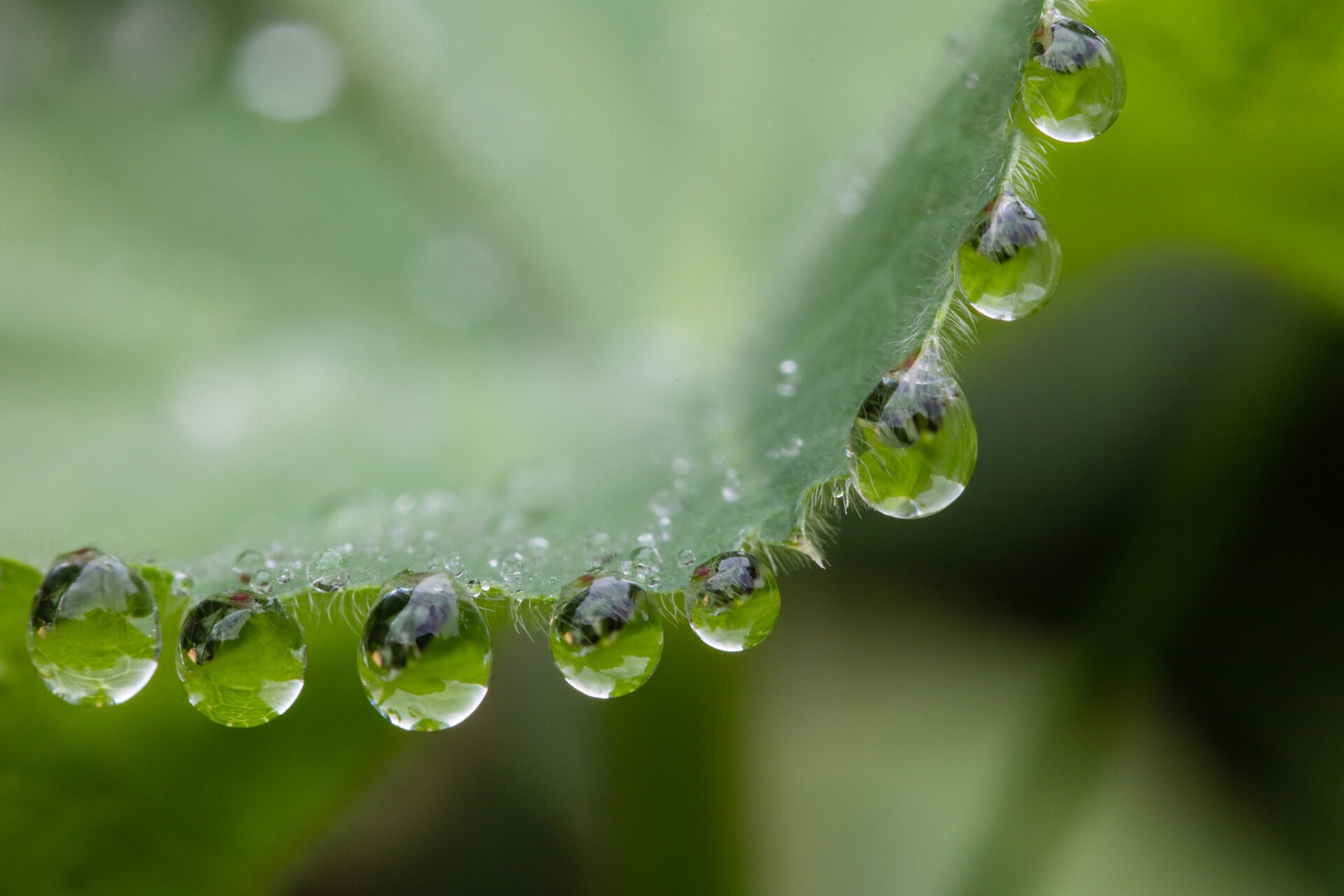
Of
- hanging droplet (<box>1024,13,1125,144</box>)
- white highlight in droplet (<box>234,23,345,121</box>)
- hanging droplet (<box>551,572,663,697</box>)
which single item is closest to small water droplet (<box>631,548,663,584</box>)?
hanging droplet (<box>551,572,663,697</box>)

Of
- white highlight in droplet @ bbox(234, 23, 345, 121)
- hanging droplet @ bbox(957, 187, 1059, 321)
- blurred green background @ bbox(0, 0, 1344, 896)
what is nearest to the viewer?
hanging droplet @ bbox(957, 187, 1059, 321)

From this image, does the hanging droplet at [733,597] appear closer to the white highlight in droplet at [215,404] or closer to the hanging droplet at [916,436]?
the hanging droplet at [916,436]

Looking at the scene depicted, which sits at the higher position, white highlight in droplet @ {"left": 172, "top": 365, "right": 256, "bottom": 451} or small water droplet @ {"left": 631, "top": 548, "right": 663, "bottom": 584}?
small water droplet @ {"left": 631, "top": 548, "right": 663, "bottom": 584}

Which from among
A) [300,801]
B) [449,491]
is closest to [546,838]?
[300,801]

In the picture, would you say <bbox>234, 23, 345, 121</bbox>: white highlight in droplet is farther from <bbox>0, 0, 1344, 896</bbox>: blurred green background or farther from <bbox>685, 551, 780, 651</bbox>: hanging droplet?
<bbox>685, 551, 780, 651</bbox>: hanging droplet

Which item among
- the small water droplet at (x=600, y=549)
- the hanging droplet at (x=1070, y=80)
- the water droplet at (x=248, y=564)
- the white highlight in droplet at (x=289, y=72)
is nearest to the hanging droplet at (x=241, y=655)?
the water droplet at (x=248, y=564)

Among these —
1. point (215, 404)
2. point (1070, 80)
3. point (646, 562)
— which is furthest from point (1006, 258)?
point (215, 404)

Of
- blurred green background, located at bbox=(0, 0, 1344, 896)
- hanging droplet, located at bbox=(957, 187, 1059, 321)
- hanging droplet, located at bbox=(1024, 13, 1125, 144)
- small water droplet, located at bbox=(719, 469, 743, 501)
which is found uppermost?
hanging droplet, located at bbox=(1024, 13, 1125, 144)
